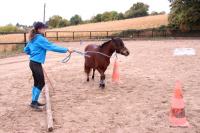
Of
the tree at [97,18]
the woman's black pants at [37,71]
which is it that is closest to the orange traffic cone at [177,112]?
the woman's black pants at [37,71]

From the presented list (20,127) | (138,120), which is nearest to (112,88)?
(138,120)

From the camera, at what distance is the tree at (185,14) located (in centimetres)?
4416

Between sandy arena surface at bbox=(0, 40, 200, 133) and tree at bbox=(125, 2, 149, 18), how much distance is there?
87962mm

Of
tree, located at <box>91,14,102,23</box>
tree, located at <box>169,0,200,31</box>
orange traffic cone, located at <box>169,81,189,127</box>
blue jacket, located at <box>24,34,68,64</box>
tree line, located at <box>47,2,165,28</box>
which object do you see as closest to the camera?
orange traffic cone, located at <box>169,81,189,127</box>

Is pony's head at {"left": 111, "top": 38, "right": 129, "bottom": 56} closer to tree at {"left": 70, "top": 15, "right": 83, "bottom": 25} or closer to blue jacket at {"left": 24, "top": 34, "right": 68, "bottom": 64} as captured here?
blue jacket at {"left": 24, "top": 34, "right": 68, "bottom": 64}

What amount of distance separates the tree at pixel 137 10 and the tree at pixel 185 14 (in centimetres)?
5706

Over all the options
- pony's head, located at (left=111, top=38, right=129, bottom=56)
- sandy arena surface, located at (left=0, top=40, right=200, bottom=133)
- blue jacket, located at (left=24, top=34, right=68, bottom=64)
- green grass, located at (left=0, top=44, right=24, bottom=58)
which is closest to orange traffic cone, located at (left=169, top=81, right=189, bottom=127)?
sandy arena surface, located at (left=0, top=40, right=200, bottom=133)

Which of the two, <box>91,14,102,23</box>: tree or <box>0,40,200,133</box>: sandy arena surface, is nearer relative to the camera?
<box>0,40,200,133</box>: sandy arena surface

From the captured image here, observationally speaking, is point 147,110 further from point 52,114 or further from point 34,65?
point 34,65

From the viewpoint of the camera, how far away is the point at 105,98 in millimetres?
10789

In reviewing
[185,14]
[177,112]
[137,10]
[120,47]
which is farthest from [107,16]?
[177,112]

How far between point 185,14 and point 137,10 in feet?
200

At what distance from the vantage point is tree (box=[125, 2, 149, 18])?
104 meters

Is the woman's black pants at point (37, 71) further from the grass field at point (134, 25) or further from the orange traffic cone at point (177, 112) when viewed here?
the grass field at point (134, 25)
